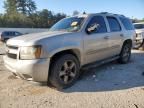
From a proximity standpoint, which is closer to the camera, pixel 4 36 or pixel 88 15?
pixel 88 15

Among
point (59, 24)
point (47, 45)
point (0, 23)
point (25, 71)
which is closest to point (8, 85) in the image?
point (25, 71)

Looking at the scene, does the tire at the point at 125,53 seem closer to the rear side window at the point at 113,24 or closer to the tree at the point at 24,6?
the rear side window at the point at 113,24

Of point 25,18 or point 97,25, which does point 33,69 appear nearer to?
point 97,25

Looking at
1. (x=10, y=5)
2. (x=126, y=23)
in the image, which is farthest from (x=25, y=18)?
(x=126, y=23)

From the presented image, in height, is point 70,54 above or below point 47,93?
above

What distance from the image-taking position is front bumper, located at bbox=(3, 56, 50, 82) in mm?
5250

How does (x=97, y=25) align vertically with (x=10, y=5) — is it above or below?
below

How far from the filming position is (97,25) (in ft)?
22.4

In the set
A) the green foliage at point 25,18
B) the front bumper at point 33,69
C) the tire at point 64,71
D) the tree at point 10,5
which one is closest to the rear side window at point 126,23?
the tire at point 64,71

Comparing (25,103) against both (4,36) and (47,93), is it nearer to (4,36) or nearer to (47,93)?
(47,93)

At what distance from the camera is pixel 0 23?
49875 millimetres

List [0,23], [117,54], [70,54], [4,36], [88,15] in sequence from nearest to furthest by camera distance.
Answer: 1. [70,54]
2. [88,15]
3. [117,54]
4. [4,36]
5. [0,23]

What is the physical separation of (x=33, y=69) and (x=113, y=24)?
3757mm

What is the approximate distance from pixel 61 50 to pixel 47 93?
1027mm
